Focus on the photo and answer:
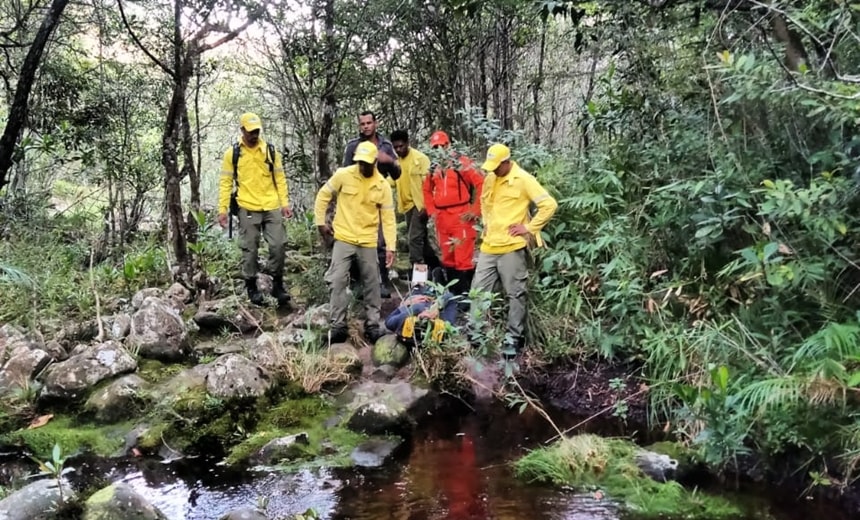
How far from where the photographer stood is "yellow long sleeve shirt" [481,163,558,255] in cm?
601

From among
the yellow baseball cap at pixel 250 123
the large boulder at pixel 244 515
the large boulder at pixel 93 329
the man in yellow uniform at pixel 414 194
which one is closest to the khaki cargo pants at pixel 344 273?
the man in yellow uniform at pixel 414 194

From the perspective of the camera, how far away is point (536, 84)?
9.56 metres

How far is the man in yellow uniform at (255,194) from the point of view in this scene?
22.2 ft

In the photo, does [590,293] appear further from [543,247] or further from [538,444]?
[538,444]

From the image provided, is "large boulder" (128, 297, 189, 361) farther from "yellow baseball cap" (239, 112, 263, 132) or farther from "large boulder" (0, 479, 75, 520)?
"large boulder" (0, 479, 75, 520)

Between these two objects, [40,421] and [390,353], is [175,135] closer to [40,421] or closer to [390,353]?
[40,421]

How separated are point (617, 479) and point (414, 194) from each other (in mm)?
3917

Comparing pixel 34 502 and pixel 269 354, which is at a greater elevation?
pixel 269 354

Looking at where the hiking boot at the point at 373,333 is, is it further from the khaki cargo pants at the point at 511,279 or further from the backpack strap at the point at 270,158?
the backpack strap at the point at 270,158

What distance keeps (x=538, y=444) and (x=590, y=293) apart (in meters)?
1.87

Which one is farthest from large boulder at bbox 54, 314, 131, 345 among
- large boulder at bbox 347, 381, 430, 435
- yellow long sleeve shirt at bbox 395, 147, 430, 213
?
yellow long sleeve shirt at bbox 395, 147, 430, 213

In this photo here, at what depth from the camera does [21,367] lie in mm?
5766

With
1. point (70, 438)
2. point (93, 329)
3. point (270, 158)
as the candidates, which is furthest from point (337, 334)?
point (93, 329)

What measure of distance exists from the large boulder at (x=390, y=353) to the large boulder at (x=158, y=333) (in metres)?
1.86
